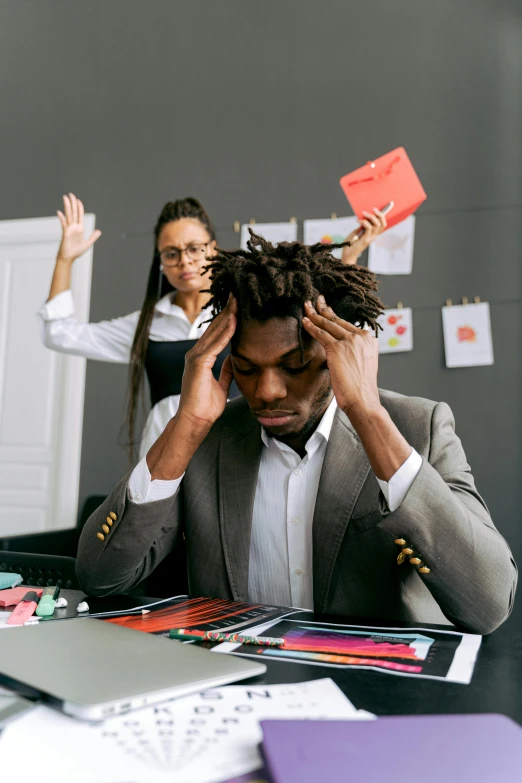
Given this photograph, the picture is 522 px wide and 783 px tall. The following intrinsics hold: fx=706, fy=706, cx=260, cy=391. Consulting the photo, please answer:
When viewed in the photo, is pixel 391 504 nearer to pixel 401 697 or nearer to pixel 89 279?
pixel 401 697

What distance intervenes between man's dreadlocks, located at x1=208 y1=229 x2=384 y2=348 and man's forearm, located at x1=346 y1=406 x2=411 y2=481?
18 cm

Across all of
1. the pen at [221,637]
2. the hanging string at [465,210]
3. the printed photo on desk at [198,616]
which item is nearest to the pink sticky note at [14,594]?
the printed photo on desk at [198,616]

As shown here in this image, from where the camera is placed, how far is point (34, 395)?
349 cm

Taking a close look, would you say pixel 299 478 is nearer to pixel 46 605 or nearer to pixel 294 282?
pixel 294 282

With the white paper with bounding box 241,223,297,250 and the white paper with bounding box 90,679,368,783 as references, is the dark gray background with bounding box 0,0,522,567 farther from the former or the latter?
the white paper with bounding box 90,679,368,783

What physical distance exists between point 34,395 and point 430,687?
3.15m

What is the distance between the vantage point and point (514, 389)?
266 centimetres

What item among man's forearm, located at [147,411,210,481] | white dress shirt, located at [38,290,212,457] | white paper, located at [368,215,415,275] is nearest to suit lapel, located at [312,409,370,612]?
man's forearm, located at [147,411,210,481]

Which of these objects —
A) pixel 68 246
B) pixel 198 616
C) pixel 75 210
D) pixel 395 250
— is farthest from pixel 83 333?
pixel 198 616

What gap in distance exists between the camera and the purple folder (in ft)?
1.43

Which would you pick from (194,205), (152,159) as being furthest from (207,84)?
(194,205)

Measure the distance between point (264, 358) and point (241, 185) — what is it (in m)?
2.21

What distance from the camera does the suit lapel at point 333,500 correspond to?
1035mm

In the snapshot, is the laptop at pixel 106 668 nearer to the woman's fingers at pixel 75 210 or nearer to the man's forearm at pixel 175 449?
the man's forearm at pixel 175 449
